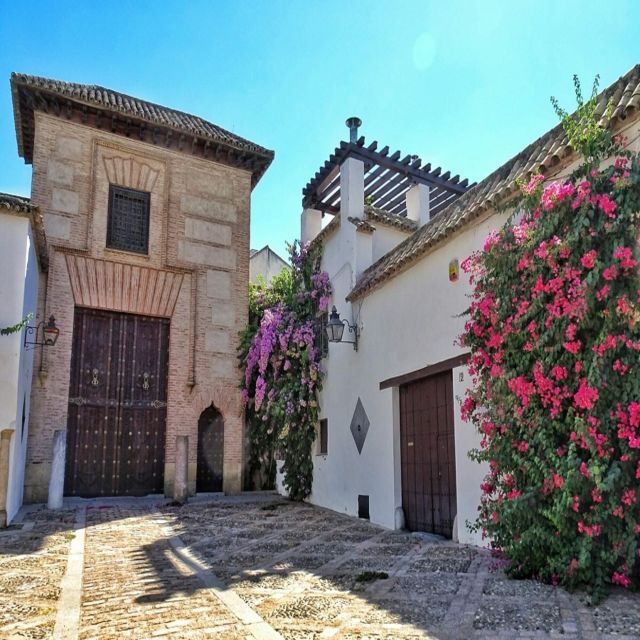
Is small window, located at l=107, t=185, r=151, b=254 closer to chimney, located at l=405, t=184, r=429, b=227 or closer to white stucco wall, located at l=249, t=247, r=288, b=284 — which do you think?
chimney, located at l=405, t=184, r=429, b=227

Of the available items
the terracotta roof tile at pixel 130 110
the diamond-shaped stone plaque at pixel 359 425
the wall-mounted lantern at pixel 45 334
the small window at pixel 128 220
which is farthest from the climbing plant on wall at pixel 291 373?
the wall-mounted lantern at pixel 45 334

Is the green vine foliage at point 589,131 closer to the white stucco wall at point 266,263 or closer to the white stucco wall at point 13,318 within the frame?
the white stucco wall at point 13,318

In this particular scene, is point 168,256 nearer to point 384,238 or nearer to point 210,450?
point 210,450

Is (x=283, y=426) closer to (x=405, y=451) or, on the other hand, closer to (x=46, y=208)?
(x=405, y=451)

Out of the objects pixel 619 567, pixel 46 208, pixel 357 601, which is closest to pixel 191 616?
pixel 357 601

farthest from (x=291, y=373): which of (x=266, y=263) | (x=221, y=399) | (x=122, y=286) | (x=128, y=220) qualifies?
(x=266, y=263)

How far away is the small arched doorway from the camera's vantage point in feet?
42.4

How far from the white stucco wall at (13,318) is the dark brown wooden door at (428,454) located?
527cm

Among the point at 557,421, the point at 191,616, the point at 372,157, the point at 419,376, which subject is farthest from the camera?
the point at 372,157

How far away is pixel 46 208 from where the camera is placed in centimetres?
1207

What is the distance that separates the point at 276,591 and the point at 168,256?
9839 mm

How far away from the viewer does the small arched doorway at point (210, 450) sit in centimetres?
1294

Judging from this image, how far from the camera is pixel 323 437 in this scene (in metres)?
11.2

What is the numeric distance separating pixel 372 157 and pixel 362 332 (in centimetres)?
360
